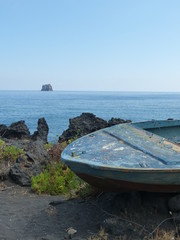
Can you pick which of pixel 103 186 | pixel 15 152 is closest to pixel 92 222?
pixel 103 186

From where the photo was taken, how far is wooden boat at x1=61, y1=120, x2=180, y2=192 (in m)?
5.03

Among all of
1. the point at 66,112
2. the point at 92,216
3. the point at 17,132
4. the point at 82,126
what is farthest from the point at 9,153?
the point at 66,112

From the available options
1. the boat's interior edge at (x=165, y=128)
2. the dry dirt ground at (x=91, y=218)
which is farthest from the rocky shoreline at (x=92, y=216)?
the boat's interior edge at (x=165, y=128)

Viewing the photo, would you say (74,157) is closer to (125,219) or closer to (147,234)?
(125,219)

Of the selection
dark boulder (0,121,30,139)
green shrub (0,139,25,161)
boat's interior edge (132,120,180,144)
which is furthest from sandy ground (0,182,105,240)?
dark boulder (0,121,30,139)

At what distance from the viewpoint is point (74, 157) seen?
5656mm

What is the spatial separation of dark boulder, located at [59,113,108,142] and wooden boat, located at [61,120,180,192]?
28.0ft

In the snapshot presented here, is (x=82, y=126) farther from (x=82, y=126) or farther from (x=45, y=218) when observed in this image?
(x=45, y=218)

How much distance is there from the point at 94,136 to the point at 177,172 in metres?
2.39

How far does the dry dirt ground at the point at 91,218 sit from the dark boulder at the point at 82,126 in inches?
332

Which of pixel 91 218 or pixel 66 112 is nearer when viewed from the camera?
pixel 91 218

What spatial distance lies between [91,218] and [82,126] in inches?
403

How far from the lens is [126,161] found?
5.36m

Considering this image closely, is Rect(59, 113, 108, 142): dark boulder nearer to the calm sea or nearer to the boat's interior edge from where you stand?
the calm sea
